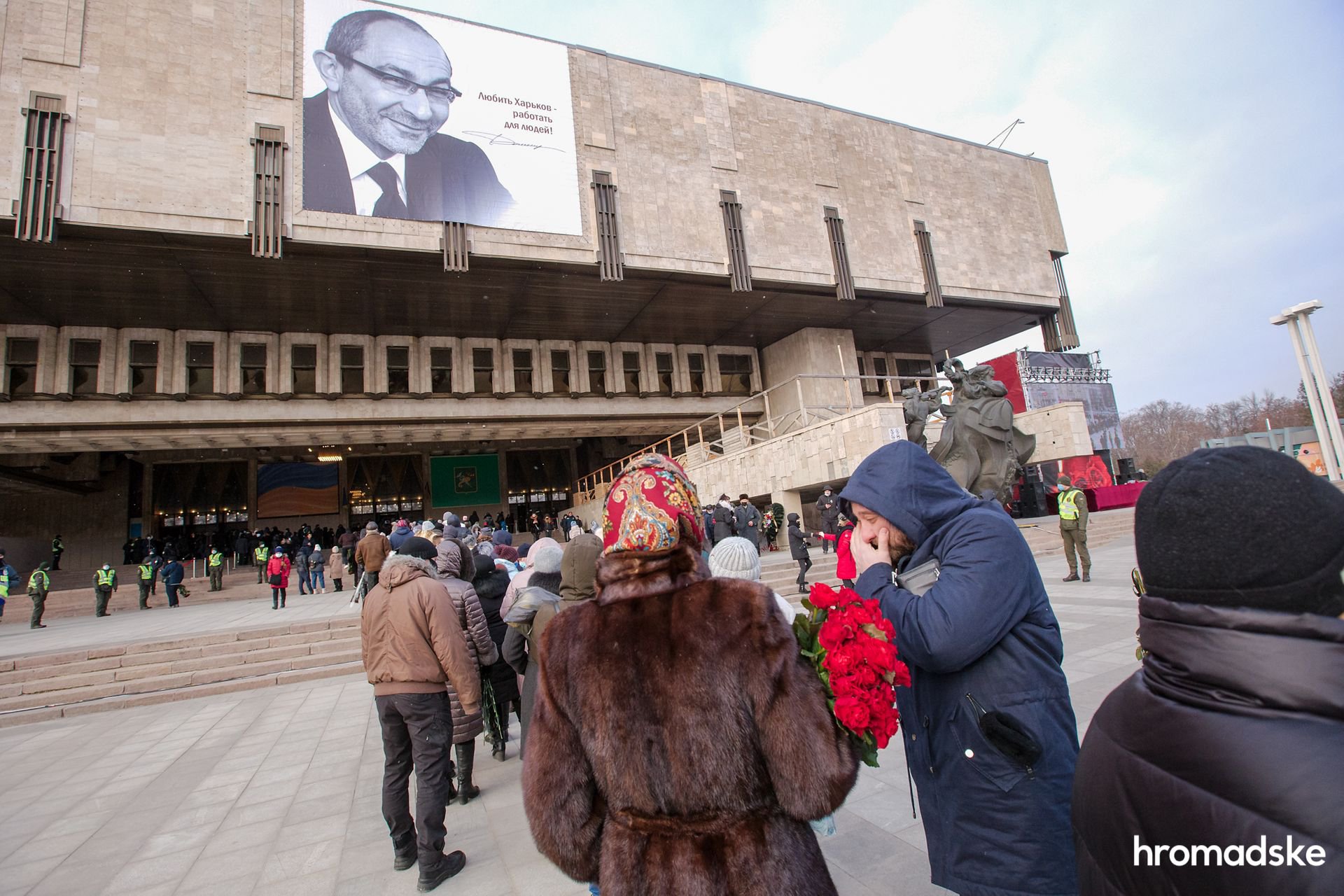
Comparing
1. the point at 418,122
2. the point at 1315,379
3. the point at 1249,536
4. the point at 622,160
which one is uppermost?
the point at 622,160

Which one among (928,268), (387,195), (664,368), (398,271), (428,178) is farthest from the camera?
(664,368)

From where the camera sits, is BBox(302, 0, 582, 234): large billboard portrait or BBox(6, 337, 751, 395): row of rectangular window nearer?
BBox(302, 0, 582, 234): large billboard portrait

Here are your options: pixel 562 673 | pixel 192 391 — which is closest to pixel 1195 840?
pixel 562 673

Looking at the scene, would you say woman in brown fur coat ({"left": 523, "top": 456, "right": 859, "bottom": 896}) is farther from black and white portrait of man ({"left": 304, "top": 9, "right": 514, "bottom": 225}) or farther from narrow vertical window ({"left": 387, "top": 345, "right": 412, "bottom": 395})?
narrow vertical window ({"left": 387, "top": 345, "right": 412, "bottom": 395})

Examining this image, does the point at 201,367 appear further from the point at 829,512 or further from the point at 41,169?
the point at 829,512

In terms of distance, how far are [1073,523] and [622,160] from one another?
53.8 ft

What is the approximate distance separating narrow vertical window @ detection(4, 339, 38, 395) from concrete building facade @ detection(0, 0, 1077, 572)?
96 mm

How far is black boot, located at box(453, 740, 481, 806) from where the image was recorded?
418 cm

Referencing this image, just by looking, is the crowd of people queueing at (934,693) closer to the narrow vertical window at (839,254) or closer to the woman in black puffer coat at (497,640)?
the woman in black puffer coat at (497,640)

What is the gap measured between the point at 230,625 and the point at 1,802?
6.42 metres

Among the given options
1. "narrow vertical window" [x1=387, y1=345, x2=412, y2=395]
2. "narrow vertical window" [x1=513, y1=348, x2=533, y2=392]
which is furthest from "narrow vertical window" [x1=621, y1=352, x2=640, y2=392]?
"narrow vertical window" [x1=387, y1=345, x2=412, y2=395]

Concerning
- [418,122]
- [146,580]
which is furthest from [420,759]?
[418,122]

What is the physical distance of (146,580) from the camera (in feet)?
49.9

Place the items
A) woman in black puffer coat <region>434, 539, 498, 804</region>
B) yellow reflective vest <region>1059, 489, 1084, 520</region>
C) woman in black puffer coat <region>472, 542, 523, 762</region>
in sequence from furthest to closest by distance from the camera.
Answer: yellow reflective vest <region>1059, 489, 1084, 520</region> → woman in black puffer coat <region>472, 542, 523, 762</region> → woman in black puffer coat <region>434, 539, 498, 804</region>
